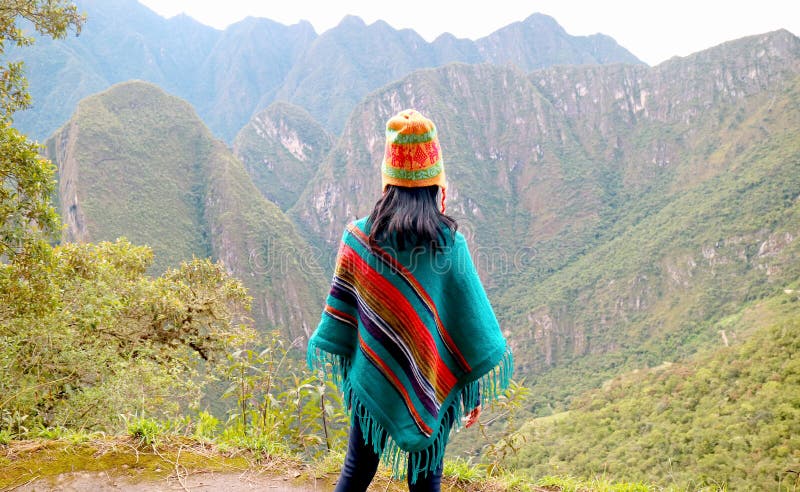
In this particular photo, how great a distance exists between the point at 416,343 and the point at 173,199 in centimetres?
5571

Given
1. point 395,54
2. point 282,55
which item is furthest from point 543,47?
point 282,55

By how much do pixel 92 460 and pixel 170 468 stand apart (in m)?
0.29

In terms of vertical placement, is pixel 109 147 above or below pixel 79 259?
above

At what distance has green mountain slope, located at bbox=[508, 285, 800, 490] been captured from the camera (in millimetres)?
8797

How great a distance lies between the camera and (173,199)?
169ft

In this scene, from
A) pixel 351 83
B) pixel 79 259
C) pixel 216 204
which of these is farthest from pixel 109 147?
pixel 351 83

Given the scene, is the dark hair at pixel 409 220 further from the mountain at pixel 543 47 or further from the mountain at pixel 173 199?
the mountain at pixel 543 47

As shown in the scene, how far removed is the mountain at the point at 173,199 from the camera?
4353cm

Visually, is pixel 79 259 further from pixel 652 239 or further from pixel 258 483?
pixel 652 239

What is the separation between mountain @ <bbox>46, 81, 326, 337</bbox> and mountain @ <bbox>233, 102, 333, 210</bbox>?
3470cm

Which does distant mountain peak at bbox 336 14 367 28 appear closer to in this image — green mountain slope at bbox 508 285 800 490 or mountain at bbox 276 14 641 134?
mountain at bbox 276 14 641 134

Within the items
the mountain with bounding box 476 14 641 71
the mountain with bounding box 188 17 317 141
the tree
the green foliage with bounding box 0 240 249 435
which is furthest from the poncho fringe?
the mountain with bounding box 476 14 641 71

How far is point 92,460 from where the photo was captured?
1846 mm

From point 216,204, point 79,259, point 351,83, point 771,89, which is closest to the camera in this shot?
point 79,259
